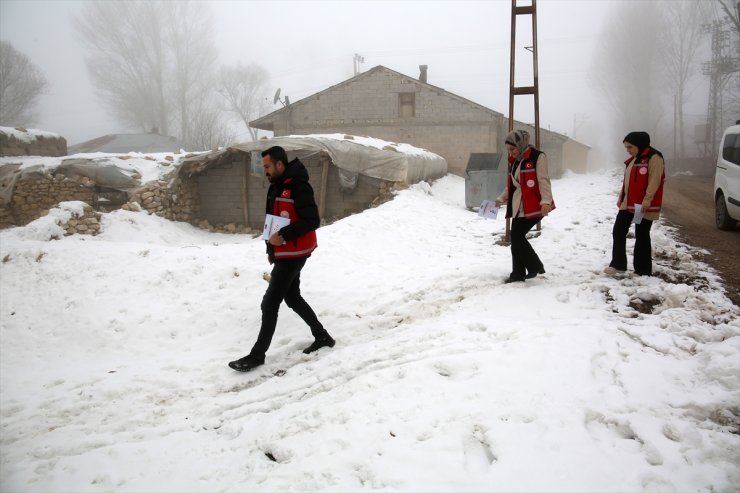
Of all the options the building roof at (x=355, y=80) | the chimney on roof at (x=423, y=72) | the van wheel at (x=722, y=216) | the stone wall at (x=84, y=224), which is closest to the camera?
the van wheel at (x=722, y=216)

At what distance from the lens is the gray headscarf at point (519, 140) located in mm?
4840

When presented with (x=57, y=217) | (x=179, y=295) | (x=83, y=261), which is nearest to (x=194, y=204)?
(x=57, y=217)

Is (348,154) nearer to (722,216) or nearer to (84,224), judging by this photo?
(84,224)

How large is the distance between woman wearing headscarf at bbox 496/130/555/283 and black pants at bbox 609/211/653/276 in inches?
35.4

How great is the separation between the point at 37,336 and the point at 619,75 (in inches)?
2226

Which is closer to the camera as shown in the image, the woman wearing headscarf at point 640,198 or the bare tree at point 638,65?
the woman wearing headscarf at point 640,198

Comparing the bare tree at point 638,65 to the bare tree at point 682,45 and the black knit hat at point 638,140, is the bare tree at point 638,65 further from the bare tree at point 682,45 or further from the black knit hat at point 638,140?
the black knit hat at point 638,140

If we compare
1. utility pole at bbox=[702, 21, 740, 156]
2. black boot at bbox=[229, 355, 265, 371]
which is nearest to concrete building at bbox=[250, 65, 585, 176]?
black boot at bbox=[229, 355, 265, 371]

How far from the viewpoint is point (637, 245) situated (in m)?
4.91

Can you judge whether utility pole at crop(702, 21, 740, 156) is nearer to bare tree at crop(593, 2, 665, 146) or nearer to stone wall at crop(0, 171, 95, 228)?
bare tree at crop(593, 2, 665, 146)

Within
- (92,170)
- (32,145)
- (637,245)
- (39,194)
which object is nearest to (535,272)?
(637,245)

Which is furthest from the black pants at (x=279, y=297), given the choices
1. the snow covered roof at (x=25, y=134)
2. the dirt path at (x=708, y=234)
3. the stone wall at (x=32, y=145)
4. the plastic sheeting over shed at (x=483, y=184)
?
the snow covered roof at (x=25, y=134)

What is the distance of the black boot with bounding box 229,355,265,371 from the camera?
4105 mm

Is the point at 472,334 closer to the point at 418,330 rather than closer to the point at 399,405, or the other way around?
the point at 418,330
